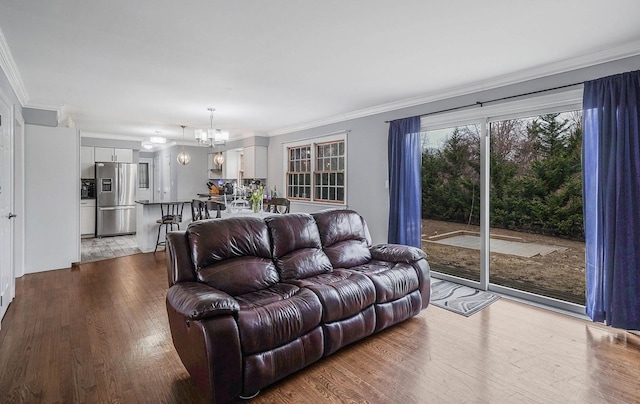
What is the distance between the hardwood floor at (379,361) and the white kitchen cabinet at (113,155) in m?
5.37

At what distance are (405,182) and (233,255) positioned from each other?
2938 millimetres

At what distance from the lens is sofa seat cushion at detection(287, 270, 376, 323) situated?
8.35 feet

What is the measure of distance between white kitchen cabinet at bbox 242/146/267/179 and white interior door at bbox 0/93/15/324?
4.44m

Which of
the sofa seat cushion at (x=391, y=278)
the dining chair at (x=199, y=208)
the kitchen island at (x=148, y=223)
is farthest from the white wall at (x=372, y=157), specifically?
the kitchen island at (x=148, y=223)

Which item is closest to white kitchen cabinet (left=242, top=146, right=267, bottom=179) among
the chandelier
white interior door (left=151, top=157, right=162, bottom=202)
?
the chandelier

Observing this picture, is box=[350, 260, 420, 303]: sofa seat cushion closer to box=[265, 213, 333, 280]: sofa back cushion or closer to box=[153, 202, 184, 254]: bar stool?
box=[265, 213, 333, 280]: sofa back cushion

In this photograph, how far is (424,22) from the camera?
2588 millimetres

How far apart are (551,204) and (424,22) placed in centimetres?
259

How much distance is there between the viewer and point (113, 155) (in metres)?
8.36

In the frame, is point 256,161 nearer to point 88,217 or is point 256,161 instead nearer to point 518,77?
point 88,217

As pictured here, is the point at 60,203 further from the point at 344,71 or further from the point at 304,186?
the point at 344,71

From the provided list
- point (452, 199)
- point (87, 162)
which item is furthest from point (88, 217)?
point (452, 199)

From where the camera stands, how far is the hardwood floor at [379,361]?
217 cm

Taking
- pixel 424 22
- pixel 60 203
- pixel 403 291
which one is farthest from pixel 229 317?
pixel 60 203
